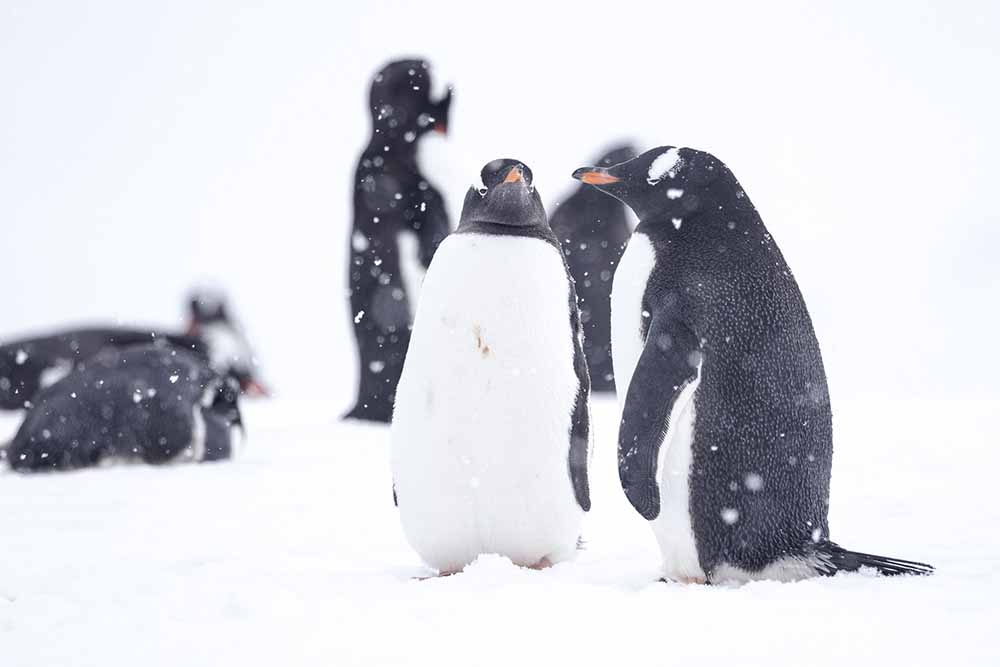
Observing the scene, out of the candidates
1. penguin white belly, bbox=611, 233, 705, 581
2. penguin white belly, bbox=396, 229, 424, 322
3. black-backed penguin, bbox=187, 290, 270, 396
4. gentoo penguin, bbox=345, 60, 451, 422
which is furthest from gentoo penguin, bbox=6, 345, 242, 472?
black-backed penguin, bbox=187, 290, 270, 396

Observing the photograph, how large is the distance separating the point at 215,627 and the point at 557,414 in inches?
46.2

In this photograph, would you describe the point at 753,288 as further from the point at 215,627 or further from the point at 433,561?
the point at 215,627

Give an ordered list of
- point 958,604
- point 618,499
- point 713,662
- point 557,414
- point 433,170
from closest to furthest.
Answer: point 713,662 → point 958,604 → point 557,414 → point 618,499 → point 433,170

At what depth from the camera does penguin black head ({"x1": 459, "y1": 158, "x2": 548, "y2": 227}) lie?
125 inches

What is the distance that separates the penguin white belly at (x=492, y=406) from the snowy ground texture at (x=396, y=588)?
0.21 m

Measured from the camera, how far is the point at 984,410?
7.19 metres

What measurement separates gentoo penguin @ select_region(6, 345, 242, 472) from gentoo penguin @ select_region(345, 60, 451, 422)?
1.52 metres

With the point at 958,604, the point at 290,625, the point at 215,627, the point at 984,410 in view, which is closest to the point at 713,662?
the point at 958,604

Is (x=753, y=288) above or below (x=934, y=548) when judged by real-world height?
Answer: above

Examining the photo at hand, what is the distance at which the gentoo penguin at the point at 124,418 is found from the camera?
5.44 meters

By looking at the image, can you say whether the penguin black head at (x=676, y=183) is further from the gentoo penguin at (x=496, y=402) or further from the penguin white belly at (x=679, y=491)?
the penguin white belly at (x=679, y=491)

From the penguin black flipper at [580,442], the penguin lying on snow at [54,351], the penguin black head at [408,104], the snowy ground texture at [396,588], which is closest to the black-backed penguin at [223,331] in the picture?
the penguin lying on snow at [54,351]

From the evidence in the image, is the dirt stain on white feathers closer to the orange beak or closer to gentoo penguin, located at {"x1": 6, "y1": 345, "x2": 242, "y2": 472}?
the orange beak

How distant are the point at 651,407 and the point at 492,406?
0.56 m
